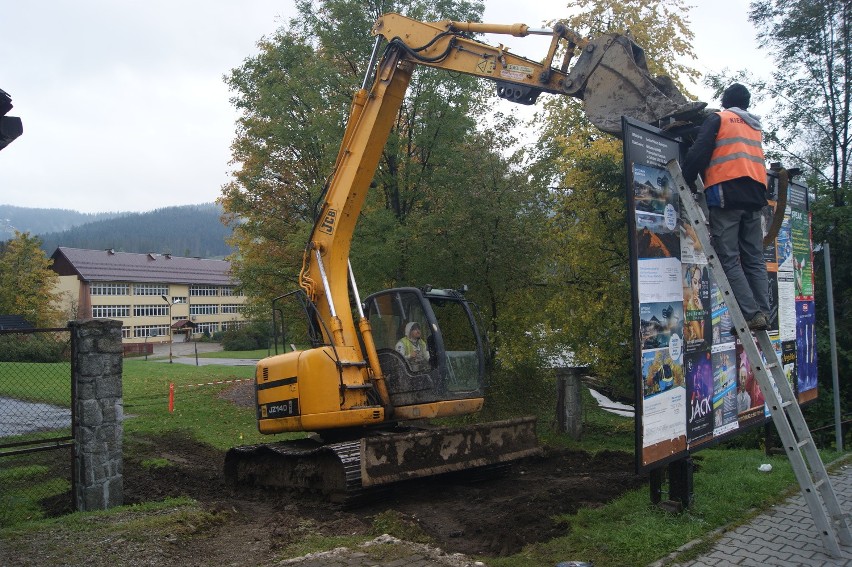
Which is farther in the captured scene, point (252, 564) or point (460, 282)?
point (460, 282)

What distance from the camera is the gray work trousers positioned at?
574cm

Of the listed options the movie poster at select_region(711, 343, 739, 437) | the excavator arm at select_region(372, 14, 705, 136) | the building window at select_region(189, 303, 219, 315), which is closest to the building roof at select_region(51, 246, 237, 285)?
the building window at select_region(189, 303, 219, 315)

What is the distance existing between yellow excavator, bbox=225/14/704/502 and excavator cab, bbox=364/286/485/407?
0.6 inches

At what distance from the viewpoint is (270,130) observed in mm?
17172

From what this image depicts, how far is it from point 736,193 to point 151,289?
83.9 metres

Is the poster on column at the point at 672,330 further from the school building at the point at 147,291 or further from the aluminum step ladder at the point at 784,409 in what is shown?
the school building at the point at 147,291

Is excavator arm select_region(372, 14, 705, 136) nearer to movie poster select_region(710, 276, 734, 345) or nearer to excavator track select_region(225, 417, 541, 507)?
movie poster select_region(710, 276, 734, 345)

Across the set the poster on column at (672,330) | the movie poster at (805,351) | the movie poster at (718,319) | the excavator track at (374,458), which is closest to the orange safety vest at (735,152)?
the poster on column at (672,330)

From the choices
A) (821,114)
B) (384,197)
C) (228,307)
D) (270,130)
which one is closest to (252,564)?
(384,197)

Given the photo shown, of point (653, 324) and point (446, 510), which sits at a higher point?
point (653, 324)

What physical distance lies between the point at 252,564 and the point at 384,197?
10.7 meters

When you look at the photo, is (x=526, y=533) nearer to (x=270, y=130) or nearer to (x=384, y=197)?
(x=384, y=197)

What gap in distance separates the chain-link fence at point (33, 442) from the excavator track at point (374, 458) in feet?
7.68

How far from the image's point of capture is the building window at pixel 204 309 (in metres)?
87.6
